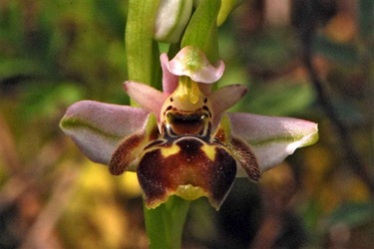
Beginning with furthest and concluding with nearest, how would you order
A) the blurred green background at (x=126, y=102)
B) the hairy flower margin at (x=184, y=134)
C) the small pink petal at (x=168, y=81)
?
the blurred green background at (x=126, y=102), the small pink petal at (x=168, y=81), the hairy flower margin at (x=184, y=134)

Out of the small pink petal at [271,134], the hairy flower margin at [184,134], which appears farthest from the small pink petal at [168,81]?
the small pink petal at [271,134]

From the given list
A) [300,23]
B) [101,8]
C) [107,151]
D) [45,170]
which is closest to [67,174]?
[45,170]

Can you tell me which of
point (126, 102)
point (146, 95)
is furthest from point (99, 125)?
point (126, 102)

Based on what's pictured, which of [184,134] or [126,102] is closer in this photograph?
[184,134]

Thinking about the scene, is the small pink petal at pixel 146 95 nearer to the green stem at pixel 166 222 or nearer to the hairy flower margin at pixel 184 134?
the hairy flower margin at pixel 184 134

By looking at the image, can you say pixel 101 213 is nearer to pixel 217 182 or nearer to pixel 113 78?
pixel 113 78

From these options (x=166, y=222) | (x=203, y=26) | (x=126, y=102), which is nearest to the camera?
(x=203, y=26)

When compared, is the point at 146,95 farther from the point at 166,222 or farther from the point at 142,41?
the point at 166,222
